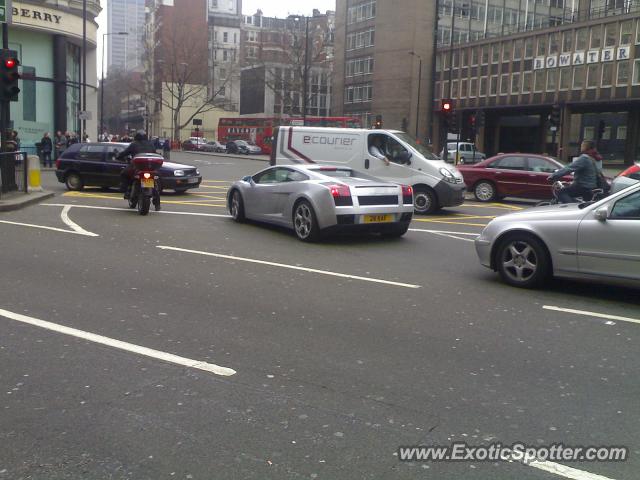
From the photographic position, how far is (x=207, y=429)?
3941mm

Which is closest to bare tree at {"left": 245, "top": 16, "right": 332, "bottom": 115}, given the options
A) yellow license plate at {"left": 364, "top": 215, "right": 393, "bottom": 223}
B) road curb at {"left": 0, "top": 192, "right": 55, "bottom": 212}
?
road curb at {"left": 0, "top": 192, "right": 55, "bottom": 212}

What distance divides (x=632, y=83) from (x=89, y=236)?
50804mm

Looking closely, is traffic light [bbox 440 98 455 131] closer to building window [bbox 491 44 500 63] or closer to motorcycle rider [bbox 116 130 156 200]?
motorcycle rider [bbox 116 130 156 200]

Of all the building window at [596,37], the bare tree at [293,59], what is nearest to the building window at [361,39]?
the bare tree at [293,59]

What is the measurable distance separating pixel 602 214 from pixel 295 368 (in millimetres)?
4246

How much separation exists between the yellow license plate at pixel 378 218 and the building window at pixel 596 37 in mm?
50818

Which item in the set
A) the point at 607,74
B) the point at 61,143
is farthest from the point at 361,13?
the point at 61,143

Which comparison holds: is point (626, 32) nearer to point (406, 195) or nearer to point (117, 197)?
point (117, 197)

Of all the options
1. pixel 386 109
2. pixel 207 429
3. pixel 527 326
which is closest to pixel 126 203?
pixel 527 326

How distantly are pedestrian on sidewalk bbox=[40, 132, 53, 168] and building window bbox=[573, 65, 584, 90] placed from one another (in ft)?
140

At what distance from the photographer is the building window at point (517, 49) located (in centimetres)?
6238

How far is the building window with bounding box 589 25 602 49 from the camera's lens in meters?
54.7

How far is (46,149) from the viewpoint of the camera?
32.2 meters

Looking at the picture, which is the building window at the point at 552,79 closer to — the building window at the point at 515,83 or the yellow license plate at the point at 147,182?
the building window at the point at 515,83
